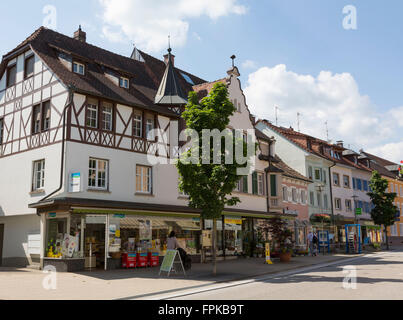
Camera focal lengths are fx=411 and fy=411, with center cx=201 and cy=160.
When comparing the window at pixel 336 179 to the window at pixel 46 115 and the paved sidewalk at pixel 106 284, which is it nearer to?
the paved sidewalk at pixel 106 284

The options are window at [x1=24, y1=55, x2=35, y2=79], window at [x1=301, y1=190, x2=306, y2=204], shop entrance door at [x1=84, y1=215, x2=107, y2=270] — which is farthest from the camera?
window at [x1=301, y1=190, x2=306, y2=204]

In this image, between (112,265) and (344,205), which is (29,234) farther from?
(344,205)

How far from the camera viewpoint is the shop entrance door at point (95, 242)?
62.1 ft

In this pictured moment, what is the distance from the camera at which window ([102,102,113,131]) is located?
20.7 m

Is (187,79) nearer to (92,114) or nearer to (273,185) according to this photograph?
(273,185)

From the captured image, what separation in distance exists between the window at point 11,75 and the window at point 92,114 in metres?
6.33

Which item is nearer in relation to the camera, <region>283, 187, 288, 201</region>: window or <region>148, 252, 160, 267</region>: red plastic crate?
<region>148, 252, 160, 267</region>: red plastic crate

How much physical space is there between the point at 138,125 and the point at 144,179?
2.98 meters

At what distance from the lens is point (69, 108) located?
19.2 meters

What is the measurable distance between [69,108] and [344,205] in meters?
35.6

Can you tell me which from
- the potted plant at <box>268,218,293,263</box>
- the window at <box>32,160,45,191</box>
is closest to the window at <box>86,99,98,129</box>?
the window at <box>32,160,45,191</box>

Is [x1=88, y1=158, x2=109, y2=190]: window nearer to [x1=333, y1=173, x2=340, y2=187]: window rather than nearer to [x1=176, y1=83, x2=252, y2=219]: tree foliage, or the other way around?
[x1=176, y1=83, x2=252, y2=219]: tree foliage

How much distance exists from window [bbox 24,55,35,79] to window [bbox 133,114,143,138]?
19.8 ft
